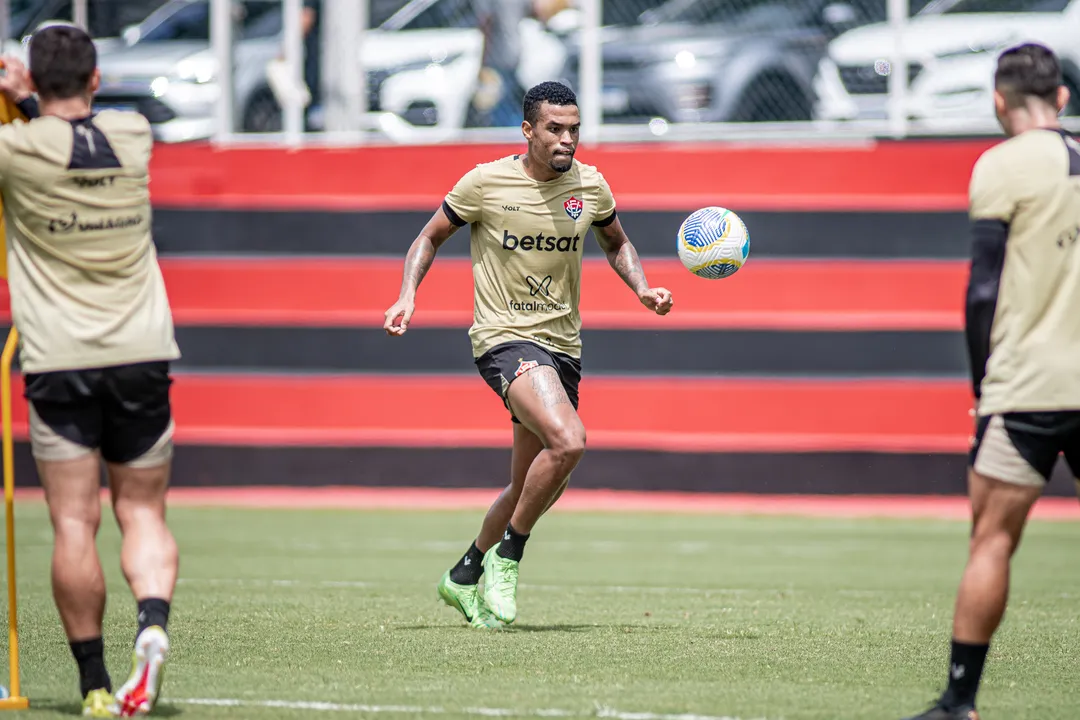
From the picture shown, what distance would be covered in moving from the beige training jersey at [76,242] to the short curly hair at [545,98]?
2789 mm

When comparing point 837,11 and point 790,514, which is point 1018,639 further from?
point 837,11

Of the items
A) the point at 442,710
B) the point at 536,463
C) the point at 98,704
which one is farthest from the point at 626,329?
the point at 98,704

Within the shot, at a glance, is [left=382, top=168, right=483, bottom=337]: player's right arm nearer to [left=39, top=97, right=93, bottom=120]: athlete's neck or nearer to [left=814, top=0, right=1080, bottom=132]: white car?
[left=39, top=97, right=93, bottom=120]: athlete's neck

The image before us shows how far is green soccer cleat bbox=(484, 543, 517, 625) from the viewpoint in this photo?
24.6 feet

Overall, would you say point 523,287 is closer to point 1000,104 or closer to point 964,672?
point 1000,104

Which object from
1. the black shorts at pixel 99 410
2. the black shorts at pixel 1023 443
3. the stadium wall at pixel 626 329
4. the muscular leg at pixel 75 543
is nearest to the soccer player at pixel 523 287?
the black shorts at pixel 99 410

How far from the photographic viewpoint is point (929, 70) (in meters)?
17.0

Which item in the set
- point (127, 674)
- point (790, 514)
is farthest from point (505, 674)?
point (790, 514)

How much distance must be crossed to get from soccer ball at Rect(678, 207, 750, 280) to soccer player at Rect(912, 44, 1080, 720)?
3.11 meters

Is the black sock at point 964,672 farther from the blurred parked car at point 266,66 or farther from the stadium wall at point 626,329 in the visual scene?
the blurred parked car at point 266,66

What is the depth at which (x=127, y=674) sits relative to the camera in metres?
6.11

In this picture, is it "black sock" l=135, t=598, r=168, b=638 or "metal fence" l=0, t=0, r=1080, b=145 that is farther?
"metal fence" l=0, t=0, r=1080, b=145

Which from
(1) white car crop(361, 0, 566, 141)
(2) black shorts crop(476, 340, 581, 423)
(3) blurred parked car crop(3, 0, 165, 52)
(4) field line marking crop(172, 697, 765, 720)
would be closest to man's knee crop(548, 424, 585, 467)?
(2) black shorts crop(476, 340, 581, 423)

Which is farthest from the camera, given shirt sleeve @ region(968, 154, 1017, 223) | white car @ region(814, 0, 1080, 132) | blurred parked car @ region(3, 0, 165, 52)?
blurred parked car @ region(3, 0, 165, 52)
